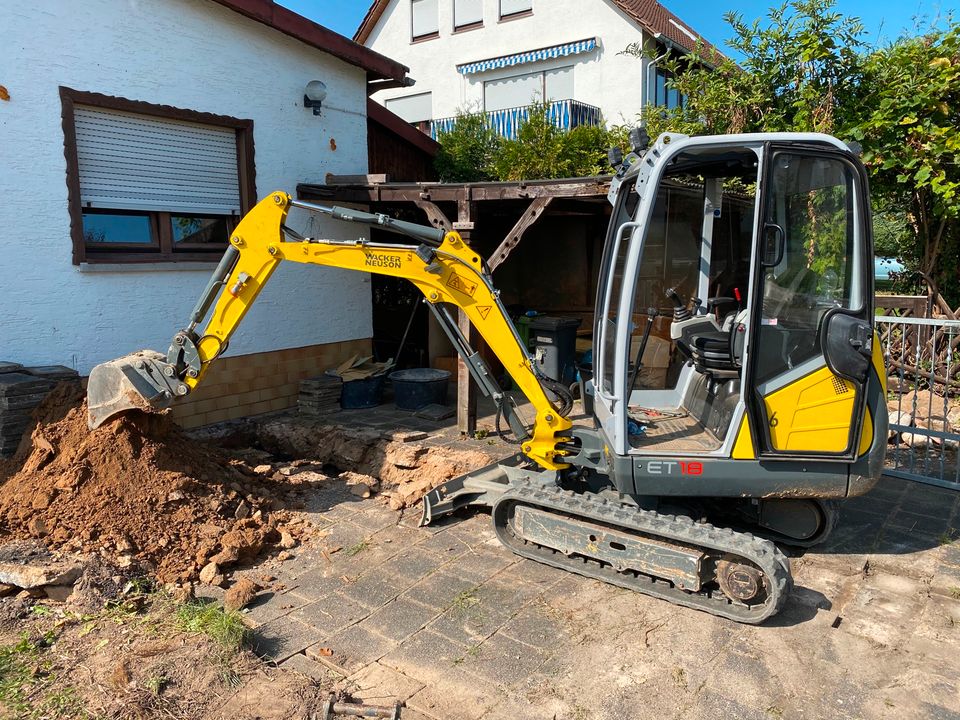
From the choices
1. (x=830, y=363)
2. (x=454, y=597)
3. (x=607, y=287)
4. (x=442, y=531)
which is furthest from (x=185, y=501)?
(x=830, y=363)

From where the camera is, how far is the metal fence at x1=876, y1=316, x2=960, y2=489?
598 centimetres

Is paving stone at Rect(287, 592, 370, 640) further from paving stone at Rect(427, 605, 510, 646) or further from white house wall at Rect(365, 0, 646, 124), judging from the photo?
white house wall at Rect(365, 0, 646, 124)

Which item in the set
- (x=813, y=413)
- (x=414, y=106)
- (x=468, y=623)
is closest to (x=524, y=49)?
(x=414, y=106)

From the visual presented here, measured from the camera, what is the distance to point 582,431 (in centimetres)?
509

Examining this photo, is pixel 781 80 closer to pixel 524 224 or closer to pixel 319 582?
pixel 524 224

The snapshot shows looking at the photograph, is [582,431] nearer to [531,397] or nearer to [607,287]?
[531,397]

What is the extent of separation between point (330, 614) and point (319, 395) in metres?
4.41

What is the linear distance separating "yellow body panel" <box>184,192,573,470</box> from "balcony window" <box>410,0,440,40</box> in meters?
16.5

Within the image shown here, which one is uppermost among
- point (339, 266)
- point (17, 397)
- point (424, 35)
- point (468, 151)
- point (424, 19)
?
point (424, 19)

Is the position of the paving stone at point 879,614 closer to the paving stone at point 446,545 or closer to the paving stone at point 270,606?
the paving stone at point 446,545

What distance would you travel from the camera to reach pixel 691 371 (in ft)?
17.1

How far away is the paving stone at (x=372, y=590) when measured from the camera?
417 centimetres

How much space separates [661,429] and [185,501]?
3.43 m

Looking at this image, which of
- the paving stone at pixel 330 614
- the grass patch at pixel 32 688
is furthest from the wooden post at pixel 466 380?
the grass patch at pixel 32 688
